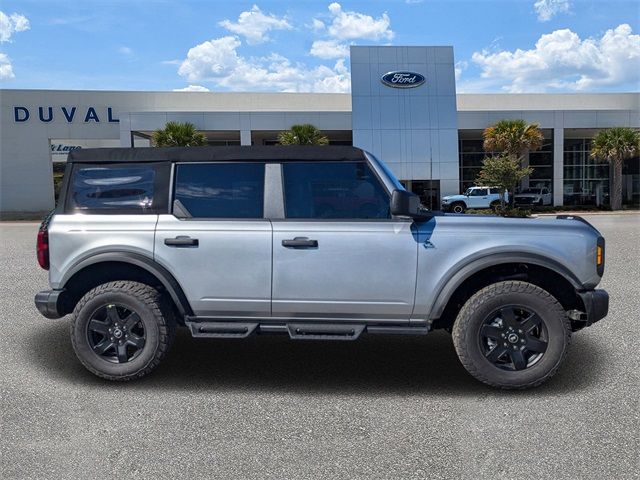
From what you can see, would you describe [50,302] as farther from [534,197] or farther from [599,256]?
[534,197]

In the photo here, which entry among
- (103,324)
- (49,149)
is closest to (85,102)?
(49,149)

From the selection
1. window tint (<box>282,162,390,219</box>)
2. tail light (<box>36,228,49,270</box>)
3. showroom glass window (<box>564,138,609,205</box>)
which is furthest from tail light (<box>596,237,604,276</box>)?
showroom glass window (<box>564,138,609,205</box>)

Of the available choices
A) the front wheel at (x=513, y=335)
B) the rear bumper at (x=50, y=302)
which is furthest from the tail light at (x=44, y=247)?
the front wheel at (x=513, y=335)

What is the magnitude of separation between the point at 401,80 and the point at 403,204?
30783 millimetres

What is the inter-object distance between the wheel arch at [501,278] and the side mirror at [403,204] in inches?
23.8

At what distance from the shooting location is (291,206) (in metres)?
4.28

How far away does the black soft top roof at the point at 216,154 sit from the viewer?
430cm

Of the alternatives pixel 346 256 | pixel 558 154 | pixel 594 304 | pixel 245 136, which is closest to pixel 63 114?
pixel 245 136

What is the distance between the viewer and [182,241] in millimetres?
4203

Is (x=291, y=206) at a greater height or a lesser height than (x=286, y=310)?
greater

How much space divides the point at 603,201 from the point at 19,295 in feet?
131

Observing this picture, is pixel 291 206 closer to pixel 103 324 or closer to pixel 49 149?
pixel 103 324

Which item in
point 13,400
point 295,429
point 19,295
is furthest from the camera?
point 19,295

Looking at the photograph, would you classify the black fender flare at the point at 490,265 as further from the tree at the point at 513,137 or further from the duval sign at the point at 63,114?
the duval sign at the point at 63,114
